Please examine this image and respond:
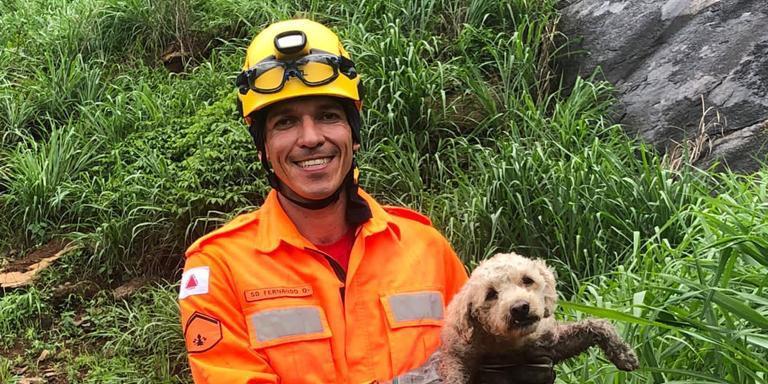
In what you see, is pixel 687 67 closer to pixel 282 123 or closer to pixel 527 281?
pixel 282 123

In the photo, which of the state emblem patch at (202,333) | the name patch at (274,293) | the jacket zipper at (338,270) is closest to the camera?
the state emblem patch at (202,333)

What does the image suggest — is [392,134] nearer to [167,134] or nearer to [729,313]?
[167,134]

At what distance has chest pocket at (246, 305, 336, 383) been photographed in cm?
263

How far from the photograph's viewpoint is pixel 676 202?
4637 mm

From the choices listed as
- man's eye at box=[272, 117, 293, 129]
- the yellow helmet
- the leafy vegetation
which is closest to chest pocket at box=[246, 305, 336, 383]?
man's eye at box=[272, 117, 293, 129]

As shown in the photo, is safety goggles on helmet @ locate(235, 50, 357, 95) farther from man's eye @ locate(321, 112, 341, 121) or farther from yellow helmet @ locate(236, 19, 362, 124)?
man's eye @ locate(321, 112, 341, 121)

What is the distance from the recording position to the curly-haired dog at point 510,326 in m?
2.18

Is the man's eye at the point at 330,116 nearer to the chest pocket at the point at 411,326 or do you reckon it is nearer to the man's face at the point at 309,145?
the man's face at the point at 309,145

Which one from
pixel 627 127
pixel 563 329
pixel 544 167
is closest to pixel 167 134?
pixel 544 167

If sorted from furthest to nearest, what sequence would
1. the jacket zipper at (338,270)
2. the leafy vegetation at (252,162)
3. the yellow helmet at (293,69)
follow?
the leafy vegetation at (252,162), the yellow helmet at (293,69), the jacket zipper at (338,270)

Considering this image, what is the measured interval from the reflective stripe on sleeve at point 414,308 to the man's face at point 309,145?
49 cm

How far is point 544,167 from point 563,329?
280 cm

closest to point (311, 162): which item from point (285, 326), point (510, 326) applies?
point (285, 326)

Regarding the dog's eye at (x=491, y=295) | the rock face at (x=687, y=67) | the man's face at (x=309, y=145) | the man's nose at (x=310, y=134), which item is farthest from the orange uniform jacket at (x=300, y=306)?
the rock face at (x=687, y=67)
